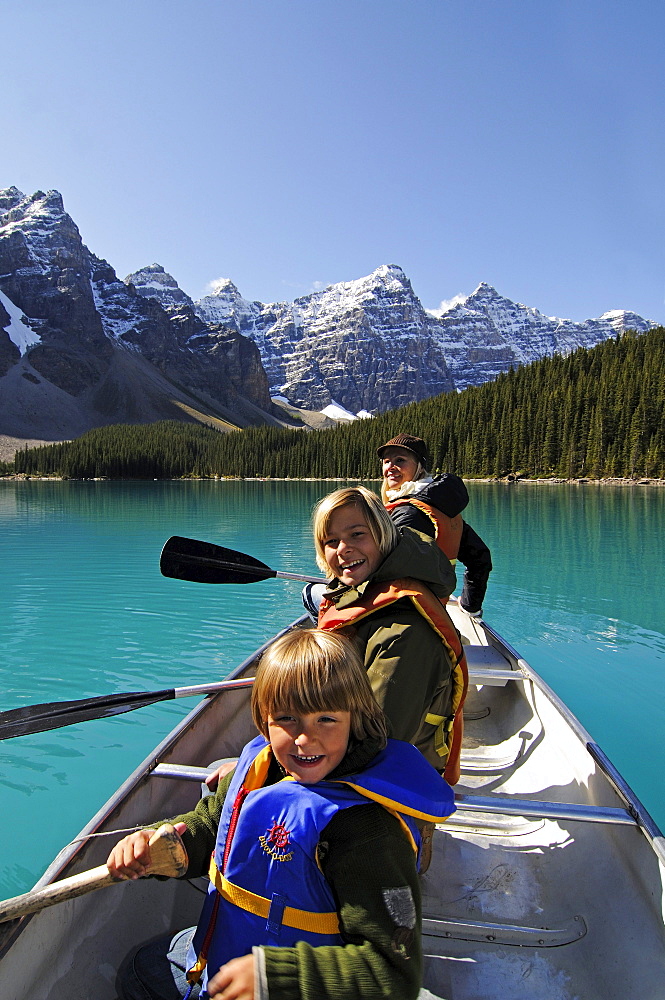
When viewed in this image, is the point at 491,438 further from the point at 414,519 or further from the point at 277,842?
the point at 277,842

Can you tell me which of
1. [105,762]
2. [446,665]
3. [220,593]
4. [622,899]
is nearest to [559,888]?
[622,899]

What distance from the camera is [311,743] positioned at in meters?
1.95

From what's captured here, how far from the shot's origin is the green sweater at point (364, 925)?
1688 mm

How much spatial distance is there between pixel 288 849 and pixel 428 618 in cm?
115

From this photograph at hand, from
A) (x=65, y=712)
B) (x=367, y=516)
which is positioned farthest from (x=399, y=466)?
(x=65, y=712)

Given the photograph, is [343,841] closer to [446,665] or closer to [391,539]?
[446,665]

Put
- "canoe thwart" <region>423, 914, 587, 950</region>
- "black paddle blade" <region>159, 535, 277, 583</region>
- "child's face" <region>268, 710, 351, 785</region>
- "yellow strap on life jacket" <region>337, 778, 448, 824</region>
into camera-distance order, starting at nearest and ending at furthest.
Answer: "yellow strap on life jacket" <region>337, 778, 448, 824</region> < "child's face" <region>268, 710, 351, 785</region> < "canoe thwart" <region>423, 914, 587, 950</region> < "black paddle blade" <region>159, 535, 277, 583</region>

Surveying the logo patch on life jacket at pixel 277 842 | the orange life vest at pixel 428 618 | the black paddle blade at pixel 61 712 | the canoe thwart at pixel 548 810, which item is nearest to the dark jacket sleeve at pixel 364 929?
the logo patch on life jacket at pixel 277 842

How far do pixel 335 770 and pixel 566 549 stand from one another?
78.1ft

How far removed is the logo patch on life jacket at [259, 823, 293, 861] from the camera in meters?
1.88

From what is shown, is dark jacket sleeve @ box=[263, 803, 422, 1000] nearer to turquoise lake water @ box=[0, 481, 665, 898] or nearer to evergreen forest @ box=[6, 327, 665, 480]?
turquoise lake water @ box=[0, 481, 665, 898]

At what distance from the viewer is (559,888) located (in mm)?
3564

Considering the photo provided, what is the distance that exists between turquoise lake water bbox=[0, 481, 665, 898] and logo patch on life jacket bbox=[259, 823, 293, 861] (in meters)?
4.37

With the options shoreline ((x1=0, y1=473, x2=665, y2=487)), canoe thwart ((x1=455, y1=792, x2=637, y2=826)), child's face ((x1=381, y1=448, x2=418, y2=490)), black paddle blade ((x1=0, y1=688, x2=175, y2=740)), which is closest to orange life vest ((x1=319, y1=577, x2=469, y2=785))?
canoe thwart ((x1=455, y1=792, x2=637, y2=826))
